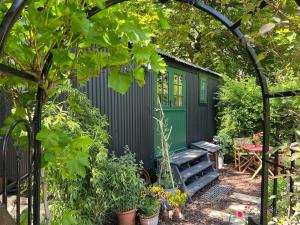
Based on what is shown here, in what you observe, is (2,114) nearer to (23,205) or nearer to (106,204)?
(23,205)

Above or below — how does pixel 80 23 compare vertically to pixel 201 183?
above

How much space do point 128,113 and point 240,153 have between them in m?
4.40

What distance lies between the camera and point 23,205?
163 inches

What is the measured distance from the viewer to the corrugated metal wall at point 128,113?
5.48 m

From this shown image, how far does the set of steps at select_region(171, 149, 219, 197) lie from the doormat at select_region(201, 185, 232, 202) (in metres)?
0.17

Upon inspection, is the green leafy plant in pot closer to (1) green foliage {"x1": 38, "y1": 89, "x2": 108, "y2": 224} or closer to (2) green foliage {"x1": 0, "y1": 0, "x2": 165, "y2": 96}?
(1) green foliage {"x1": 38, "y1": 89, "x2": 108, "y2": 224}

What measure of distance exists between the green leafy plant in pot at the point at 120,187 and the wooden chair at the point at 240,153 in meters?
5.28

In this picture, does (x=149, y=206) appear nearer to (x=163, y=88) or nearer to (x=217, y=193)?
(x=217, y=193)

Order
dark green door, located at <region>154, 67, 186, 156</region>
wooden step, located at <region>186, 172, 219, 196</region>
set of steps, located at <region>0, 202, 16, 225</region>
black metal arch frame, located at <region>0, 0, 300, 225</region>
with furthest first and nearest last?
1. dark green door, located at <region>154, 67, 186, 156</region>
2. wooden step, located at <region>186, 172, 219, 196</region>
3. set of steps, located at <region>0, 202, 16, 225</region>
4. black metal arch frame, located at <region>0, 0, 300, 225</region>

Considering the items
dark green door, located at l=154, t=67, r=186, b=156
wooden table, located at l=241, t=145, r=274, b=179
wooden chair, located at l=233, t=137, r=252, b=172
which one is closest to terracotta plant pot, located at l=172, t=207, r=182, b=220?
dark green door, located at l=154, t=67, r=186, b=156

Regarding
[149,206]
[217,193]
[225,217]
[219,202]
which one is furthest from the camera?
[217,193]

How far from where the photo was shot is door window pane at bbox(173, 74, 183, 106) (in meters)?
8.68

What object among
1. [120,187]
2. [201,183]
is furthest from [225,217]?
[120,187]

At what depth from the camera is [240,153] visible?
9453 mm
